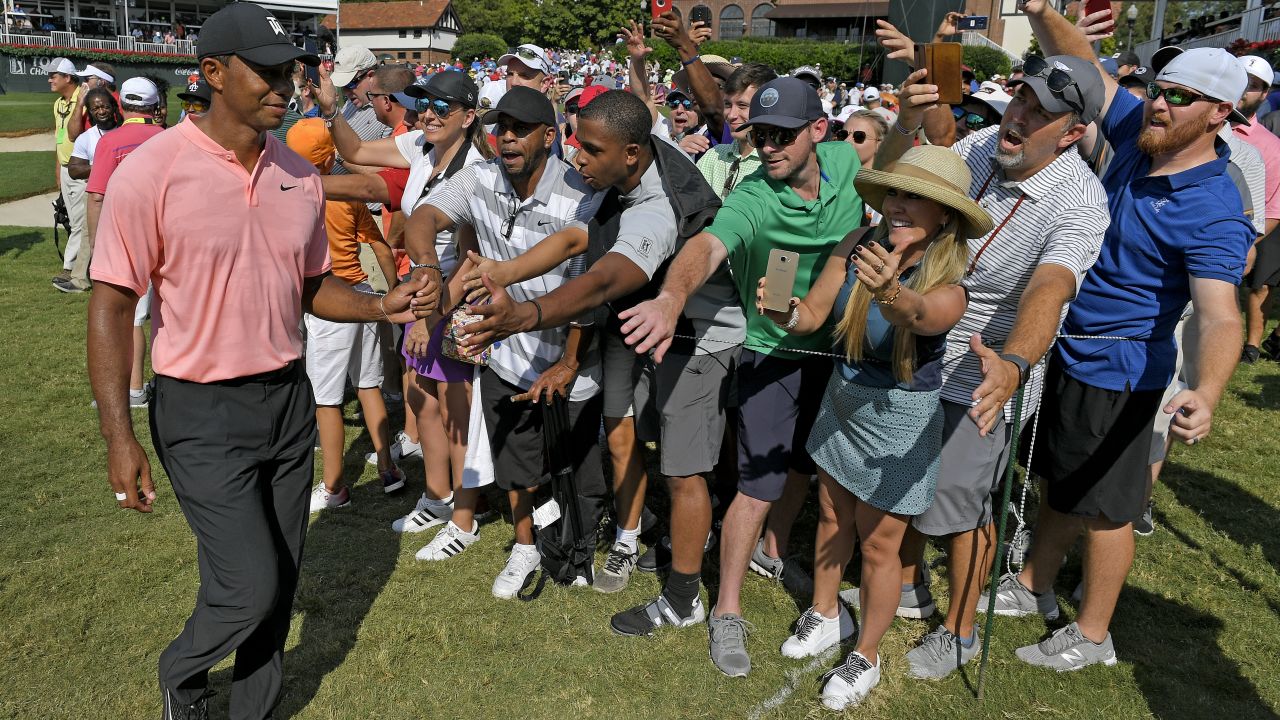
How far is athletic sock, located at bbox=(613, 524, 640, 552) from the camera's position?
189 inches

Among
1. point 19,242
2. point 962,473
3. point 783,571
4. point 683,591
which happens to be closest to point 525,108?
point 683,591

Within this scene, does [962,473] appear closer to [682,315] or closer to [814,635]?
[814,635]

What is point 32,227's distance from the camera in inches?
572

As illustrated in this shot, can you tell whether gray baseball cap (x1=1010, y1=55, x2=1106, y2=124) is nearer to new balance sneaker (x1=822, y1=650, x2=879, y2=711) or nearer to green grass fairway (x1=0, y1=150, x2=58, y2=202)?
new balance sneaker (x1=822, y1=650, x2=879, y2=711)

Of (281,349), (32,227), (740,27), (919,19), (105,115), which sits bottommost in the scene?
(32,227)

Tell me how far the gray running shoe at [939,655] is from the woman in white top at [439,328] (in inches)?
99.1

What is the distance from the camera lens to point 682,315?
3.97 metres

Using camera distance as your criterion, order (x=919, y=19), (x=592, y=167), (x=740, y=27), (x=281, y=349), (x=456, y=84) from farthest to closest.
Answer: (x=740, y=27) < (x=919, y=19) < (x=456, y=84) < (x=592, y=167) < (x=281, y=349)

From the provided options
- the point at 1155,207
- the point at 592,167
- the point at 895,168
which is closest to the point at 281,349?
the point at 592,167

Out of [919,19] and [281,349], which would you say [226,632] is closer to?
[281,349]

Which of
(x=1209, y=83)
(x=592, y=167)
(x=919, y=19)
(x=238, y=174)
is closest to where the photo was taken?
(x=238, y=174)

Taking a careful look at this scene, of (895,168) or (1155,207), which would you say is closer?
(895,168)

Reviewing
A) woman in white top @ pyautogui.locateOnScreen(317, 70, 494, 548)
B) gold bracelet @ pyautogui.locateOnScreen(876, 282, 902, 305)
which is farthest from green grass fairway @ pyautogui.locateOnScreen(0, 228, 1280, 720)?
gold bracelet @ pyautogui.locateOnScreen(876, 282, 902, 305)

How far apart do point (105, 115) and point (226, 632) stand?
24.2 feet
